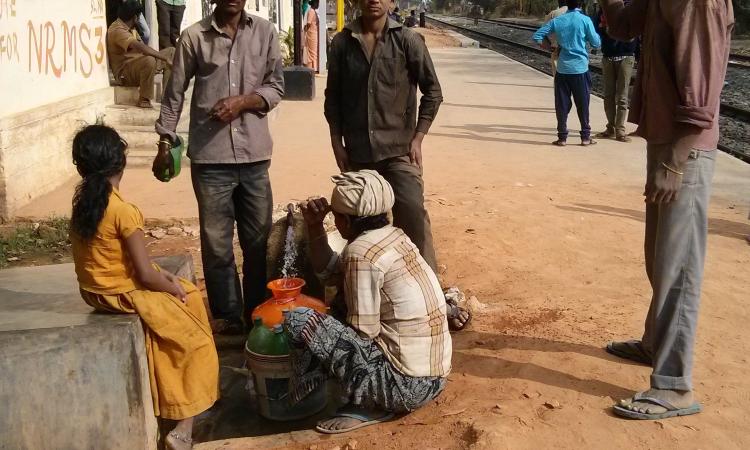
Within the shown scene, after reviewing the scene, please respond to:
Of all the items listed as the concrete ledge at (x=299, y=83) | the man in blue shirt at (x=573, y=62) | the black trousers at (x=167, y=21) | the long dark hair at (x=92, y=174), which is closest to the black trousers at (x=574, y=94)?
the man in blue shirt at (x=573, y=62)

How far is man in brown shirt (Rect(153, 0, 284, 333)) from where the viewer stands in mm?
4109

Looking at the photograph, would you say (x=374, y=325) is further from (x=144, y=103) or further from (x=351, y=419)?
(x=144, y=103)

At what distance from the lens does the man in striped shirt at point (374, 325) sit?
10.7 feet

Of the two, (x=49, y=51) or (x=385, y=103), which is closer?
(x=385, y=103)

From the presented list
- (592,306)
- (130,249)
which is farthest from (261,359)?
(592,306)

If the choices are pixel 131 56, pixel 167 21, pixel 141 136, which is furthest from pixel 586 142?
pixel 167 21

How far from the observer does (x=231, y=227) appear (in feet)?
14.5

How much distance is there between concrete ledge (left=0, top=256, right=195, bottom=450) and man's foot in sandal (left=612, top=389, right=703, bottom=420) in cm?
203

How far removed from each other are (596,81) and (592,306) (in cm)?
1661

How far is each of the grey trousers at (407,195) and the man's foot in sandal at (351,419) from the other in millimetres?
1161

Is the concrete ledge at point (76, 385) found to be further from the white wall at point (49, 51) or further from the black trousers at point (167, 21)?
the black trousers at point (167, 21)

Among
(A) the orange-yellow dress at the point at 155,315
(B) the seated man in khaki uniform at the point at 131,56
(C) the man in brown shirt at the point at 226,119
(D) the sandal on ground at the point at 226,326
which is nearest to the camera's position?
(A) the orange-yellow dress at the point at 155,315

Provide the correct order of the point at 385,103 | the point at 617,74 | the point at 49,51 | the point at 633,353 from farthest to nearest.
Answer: the point at 617,74 < the point at 49,51 < the point at 385,103 < the point at 633,353

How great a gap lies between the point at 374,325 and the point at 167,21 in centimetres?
940
